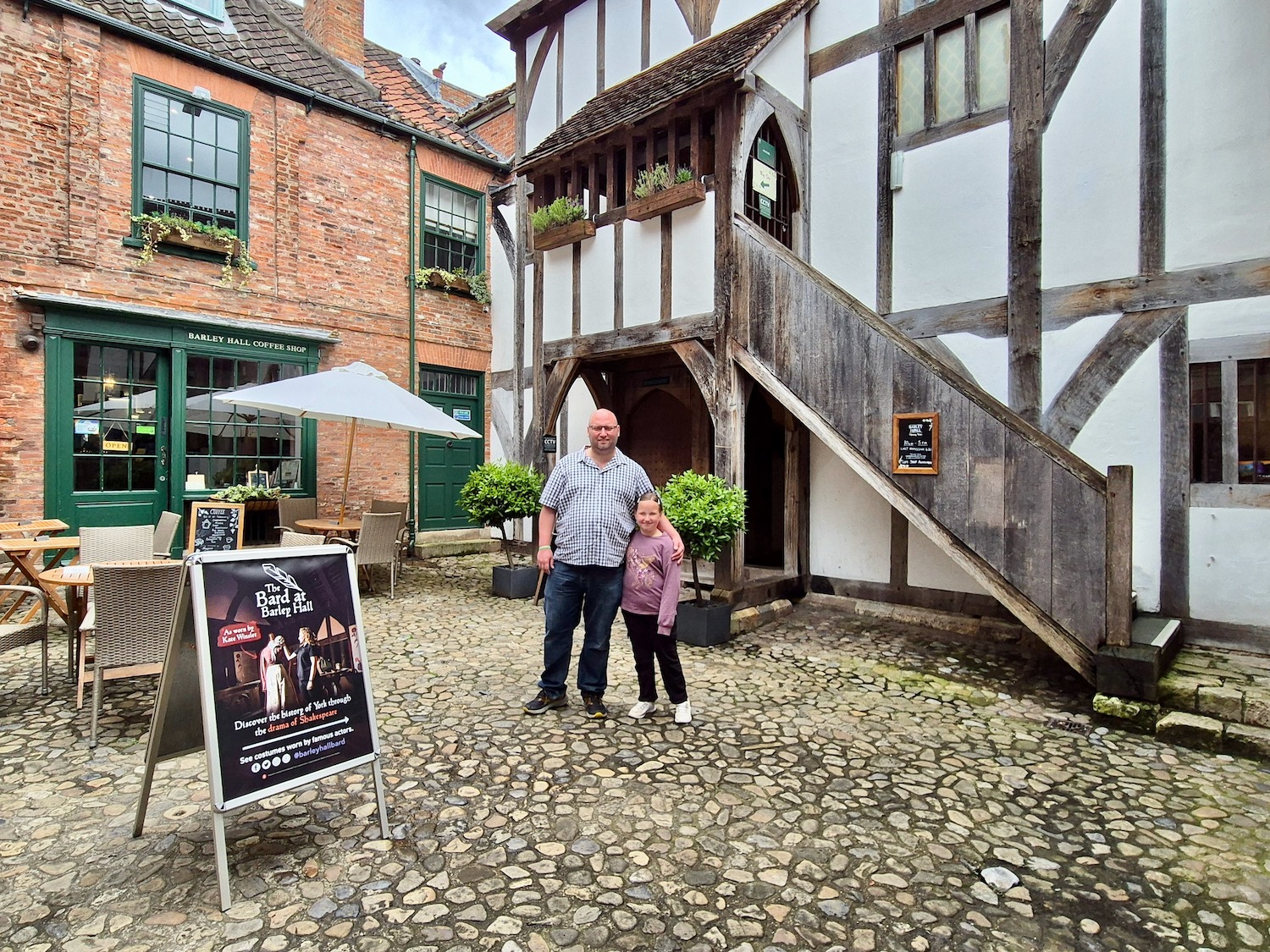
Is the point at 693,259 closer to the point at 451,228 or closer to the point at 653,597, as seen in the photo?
the point at 653,597

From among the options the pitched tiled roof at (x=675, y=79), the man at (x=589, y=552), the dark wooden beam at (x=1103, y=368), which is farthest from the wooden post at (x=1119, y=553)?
the pitched tiled roof at (x=675, y=79)

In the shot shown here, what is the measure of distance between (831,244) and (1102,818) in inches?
218

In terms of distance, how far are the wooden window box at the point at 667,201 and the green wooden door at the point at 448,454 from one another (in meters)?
5.38

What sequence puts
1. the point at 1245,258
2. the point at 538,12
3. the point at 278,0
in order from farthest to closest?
the point at 278,0 → the point at 538,12 → the point at 1245,258

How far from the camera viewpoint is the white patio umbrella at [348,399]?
6.56 m

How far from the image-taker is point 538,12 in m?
9.67

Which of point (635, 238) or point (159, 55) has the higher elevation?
point (159, 55)

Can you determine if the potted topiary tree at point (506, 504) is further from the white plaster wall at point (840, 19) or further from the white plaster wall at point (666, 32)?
the white plaster wall at point (840, 19)

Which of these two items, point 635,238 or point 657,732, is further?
point 635,238

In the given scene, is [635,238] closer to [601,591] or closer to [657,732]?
[601,591]

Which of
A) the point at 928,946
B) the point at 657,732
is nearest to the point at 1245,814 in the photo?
the point at 928,946

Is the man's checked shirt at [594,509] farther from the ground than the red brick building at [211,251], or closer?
closer

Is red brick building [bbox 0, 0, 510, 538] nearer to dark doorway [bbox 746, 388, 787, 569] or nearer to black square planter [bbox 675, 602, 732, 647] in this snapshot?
dark doorway [bbox 746, 388, 787, 569]

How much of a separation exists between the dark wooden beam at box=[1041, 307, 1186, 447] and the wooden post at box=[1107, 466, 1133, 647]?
1.51m
